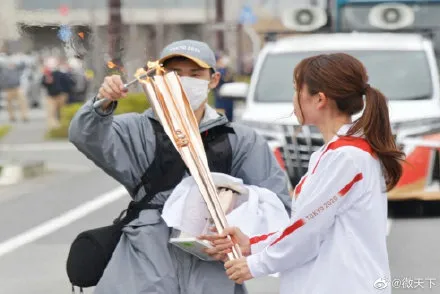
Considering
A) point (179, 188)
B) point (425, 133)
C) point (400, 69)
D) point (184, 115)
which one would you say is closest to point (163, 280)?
point (179, 188)

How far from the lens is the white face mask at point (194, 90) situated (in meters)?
4.31

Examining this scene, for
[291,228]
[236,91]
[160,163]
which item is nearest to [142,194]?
[160,163]

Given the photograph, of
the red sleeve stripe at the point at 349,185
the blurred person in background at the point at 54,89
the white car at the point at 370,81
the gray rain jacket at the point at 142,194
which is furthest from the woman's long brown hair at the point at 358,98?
the blurred person in background at the point at 54,89

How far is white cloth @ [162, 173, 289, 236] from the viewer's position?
159 inches

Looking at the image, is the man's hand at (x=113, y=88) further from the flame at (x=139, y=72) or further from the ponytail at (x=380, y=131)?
the ponytail at (x=380, y=131)

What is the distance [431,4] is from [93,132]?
11.9 m

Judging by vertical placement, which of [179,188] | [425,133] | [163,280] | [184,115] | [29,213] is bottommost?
[29,213]

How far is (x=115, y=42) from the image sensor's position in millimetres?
4312

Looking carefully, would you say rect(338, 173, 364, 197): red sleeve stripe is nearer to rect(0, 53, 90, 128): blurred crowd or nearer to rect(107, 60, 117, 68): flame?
rect(107, 60, 117, 68): flame

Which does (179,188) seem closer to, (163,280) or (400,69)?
(163,280)

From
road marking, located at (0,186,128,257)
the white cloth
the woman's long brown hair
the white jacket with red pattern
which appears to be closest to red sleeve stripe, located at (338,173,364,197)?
the white jacket with red pattern

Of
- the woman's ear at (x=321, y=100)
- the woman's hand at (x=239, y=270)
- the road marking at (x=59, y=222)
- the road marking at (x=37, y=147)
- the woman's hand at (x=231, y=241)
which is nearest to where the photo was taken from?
the woman's ear at (x=321, y=100)

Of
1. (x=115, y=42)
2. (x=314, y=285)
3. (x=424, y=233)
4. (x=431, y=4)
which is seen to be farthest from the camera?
(x=431, y=4)

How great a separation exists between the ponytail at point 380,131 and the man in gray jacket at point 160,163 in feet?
2.99
